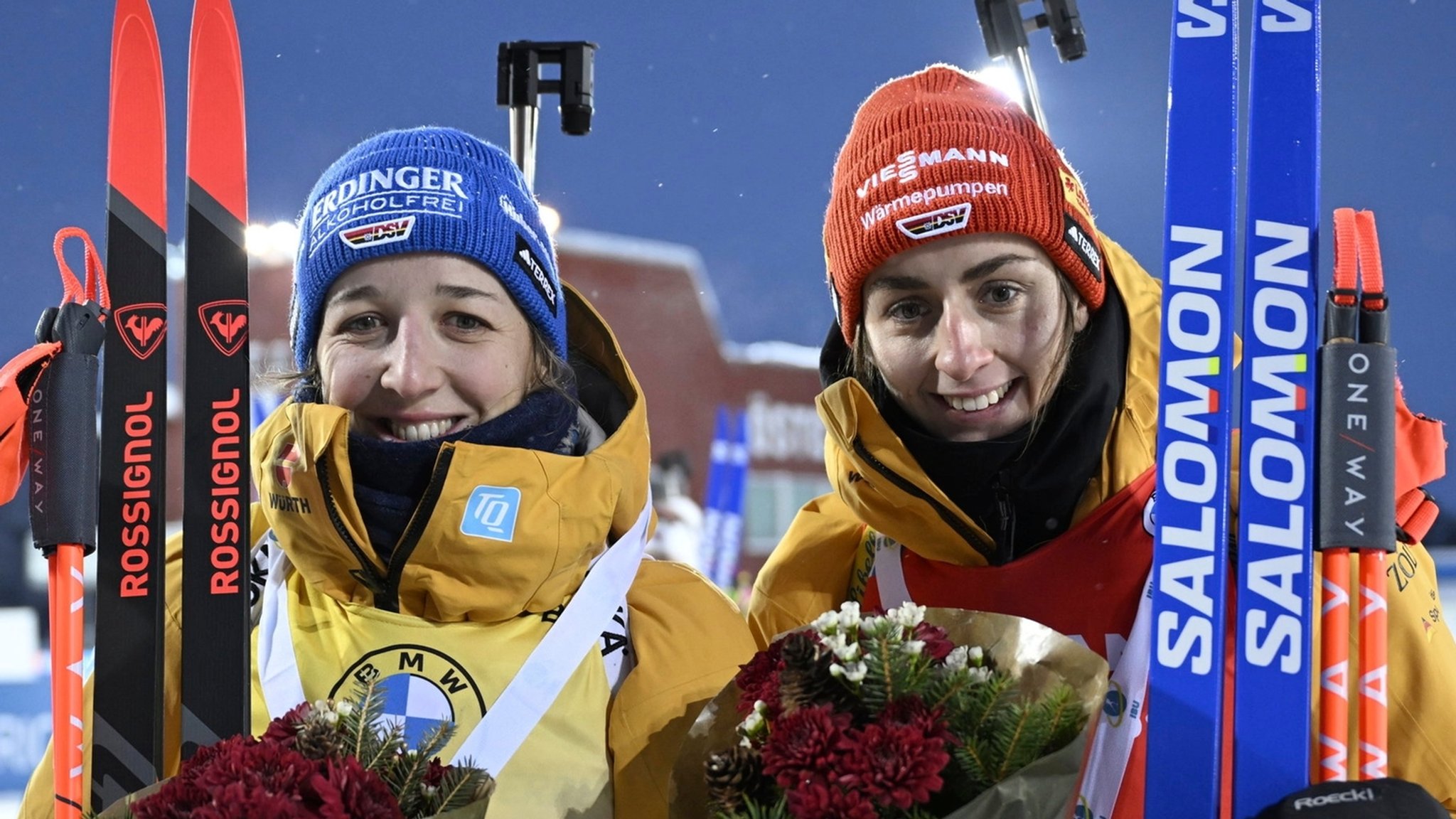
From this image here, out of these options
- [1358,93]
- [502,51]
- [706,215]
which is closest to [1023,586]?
[502,51]

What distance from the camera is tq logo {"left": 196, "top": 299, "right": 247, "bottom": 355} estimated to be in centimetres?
172

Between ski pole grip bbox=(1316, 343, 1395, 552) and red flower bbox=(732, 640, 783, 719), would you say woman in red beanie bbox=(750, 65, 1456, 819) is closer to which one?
ski pole grip bbox=(1316, 343, 1395, 552)

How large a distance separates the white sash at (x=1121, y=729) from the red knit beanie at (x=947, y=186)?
1.59 ft

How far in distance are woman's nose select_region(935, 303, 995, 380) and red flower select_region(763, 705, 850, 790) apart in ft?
2.14

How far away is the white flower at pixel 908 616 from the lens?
128cm

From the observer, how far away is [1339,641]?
1.39 meters

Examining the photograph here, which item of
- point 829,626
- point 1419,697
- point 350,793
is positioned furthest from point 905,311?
point 350,793

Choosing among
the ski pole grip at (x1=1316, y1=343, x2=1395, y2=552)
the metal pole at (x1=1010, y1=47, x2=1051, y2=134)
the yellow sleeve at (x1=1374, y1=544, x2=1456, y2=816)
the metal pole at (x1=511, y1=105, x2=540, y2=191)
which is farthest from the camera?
the metal pole at (x1=511, y1=105, x2=540, y2=191)

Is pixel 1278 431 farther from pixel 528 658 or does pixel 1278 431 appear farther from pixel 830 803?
pixel 528 658

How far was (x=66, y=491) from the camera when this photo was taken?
1618 millimetres

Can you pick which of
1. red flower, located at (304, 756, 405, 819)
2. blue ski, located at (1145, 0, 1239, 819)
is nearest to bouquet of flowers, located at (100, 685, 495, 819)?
red flower, located at (304, 756, 405, 819)

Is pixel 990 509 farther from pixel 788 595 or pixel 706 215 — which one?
pixel 706 215

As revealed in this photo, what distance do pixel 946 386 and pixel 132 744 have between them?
1.14 m

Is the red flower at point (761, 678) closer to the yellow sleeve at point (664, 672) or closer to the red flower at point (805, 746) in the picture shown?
the red flower at point (805, 746)
